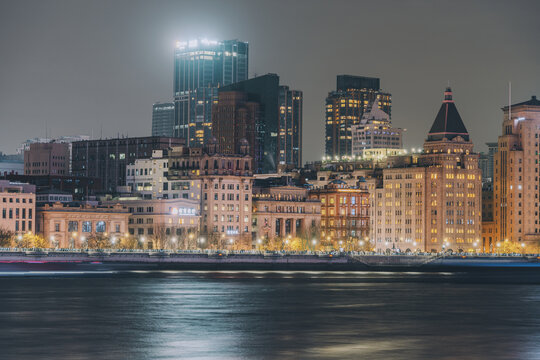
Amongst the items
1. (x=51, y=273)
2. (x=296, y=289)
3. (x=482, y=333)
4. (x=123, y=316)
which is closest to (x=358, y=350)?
(x=482, y=333)

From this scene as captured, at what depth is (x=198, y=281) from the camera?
511 ft

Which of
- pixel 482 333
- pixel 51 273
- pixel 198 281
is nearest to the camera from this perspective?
pixel 482 333

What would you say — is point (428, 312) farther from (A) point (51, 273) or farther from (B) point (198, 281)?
(A) point (51, 273)

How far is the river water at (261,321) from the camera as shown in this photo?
244ft

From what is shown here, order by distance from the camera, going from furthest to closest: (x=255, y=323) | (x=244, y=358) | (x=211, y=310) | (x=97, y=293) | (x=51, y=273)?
(x=51, y=273) < (x=97, y=293) < (x=211, y=310) < (x=255, y=323) < (x=244, y=358)

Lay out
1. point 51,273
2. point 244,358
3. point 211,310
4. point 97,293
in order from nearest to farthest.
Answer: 1. point 244,358
2. point 211,310
3. point 97,293
4. point 51,273

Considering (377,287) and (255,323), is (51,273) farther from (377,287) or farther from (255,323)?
(255,323)

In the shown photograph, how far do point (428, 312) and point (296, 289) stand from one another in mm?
35395

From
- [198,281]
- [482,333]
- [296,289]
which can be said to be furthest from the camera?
[198,281]

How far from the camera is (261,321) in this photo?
308ft

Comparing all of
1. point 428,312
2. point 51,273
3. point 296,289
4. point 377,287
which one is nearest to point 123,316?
point 428,312

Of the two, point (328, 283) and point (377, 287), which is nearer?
point (377, 287)

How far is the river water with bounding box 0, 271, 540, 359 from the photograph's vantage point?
74.4 meters

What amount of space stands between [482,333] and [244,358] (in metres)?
23.0
